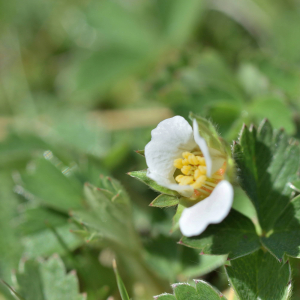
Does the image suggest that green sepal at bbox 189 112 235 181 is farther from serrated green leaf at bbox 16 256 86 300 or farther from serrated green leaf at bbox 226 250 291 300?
serrated green leaf at bbox 16 256 86 300

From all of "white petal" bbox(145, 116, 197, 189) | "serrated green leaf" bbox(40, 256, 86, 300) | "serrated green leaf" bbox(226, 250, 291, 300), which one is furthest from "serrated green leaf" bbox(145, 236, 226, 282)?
"white petal" bbox(145, 116, 197, 189)

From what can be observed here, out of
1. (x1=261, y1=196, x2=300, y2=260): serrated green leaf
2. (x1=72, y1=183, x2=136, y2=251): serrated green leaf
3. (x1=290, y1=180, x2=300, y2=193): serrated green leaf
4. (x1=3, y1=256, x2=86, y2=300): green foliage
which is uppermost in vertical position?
(x1=290, y1=180, x2=300, y2=193): serrated green leaf

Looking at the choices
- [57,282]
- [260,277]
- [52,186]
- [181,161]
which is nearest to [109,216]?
[57,282]

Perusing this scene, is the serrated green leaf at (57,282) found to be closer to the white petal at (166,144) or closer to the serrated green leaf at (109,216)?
the serrated green leaf at (109,216)

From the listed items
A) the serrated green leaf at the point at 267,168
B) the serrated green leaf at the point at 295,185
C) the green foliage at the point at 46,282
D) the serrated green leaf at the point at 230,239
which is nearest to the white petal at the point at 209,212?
the serrated green leaf at the point at 230,239

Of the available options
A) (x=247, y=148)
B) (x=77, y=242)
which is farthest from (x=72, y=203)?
(x=247, y=148)

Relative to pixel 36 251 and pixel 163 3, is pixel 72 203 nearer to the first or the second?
pixel 36 251
